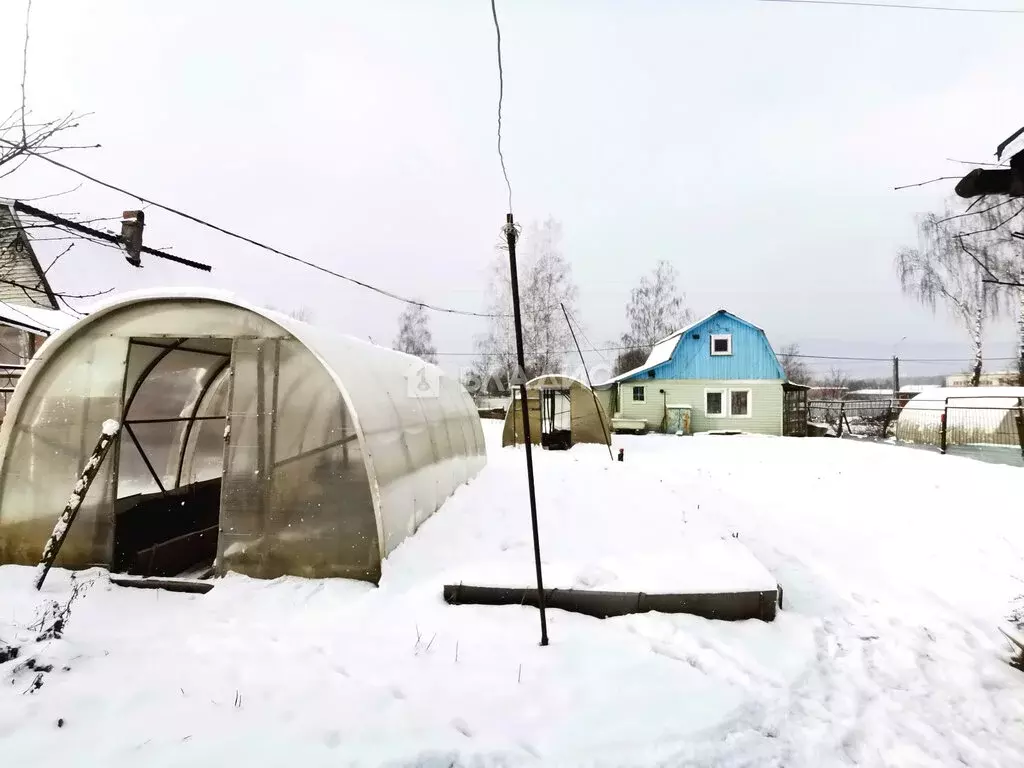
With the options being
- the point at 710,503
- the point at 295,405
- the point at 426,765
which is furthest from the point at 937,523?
the point at 295,405

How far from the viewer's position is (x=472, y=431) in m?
9.64

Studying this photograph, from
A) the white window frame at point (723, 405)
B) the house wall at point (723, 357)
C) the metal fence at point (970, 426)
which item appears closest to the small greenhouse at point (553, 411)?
the house wall at point (723, 357)

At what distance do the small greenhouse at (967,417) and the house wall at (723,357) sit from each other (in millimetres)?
5458

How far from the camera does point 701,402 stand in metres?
23.1

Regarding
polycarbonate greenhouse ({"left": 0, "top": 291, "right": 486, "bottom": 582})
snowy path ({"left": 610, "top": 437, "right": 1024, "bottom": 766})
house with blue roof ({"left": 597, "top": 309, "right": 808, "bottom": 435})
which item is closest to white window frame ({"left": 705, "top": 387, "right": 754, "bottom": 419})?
house with blue roof ({"left": 597, "top": 309, "right": 808, "bottom": 435})

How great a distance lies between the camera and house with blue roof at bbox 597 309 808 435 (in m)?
22.5

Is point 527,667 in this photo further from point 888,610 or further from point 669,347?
point 669,347

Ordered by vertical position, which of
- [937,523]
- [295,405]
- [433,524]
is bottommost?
[937,523]

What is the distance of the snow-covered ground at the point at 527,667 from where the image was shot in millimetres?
2555

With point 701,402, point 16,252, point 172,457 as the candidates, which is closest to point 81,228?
point 16,252

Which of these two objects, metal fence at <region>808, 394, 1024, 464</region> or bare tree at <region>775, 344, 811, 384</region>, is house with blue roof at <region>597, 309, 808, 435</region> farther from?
bare tree at <region>775, 344, 811, 384</region>

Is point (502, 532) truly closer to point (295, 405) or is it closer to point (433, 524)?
point (433, 524)

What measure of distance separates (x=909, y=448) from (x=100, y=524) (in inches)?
795

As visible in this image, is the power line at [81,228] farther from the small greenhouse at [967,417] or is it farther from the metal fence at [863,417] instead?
the metal fence at [863,417]
